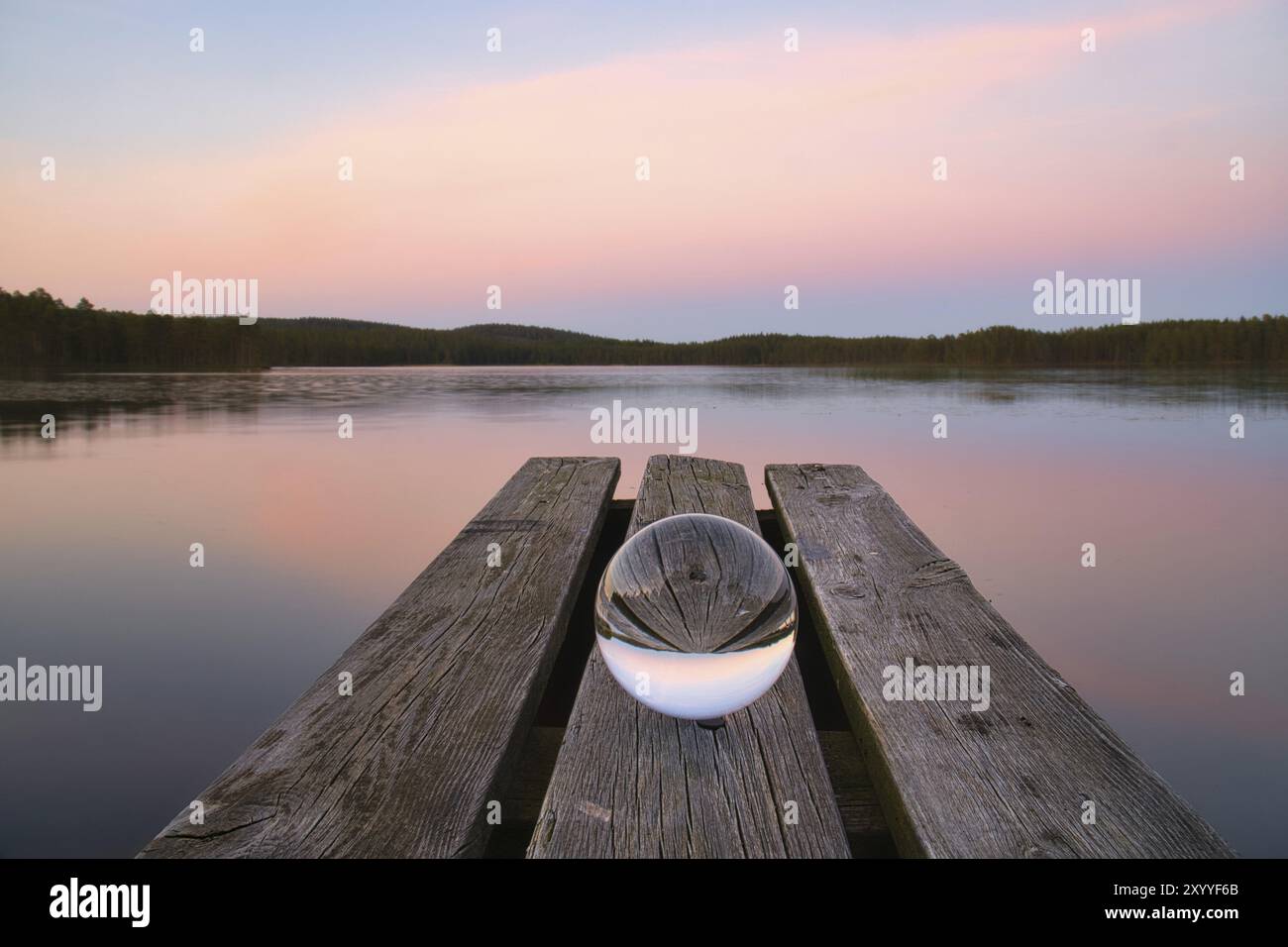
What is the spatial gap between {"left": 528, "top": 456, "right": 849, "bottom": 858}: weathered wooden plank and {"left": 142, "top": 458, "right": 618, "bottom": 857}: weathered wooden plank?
17cm

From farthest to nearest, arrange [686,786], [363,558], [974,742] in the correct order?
[363,558] → [974,742] → [686,786]

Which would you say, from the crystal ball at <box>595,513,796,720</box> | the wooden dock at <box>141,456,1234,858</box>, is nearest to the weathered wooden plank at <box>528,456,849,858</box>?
the wooden dock at <box>141,456,1234,858</box>

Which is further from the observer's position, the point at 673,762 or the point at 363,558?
the point at 363,558

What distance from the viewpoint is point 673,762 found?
1.57 metres

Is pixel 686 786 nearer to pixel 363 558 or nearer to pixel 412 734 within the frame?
pixel 412 734

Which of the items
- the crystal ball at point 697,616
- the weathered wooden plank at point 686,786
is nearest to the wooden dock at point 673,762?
the weathered wooden plank at point 686,786

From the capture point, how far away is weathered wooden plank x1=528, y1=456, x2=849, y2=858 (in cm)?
135

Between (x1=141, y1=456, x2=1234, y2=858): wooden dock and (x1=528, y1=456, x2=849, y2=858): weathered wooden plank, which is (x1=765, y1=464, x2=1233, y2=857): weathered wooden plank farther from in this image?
(x1=528, y1=456, x2=849, y2=858): weathered wooden plank

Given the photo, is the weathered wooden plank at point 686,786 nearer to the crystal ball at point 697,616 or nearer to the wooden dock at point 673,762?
the wooden dock at point 673,762

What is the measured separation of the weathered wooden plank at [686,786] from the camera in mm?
1350

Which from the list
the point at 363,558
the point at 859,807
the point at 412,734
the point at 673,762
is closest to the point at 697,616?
the point at 673,762

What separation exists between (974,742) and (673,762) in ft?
2.21

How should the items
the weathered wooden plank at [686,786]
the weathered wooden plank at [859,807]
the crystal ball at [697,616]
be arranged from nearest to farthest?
the weathered wooden plank at [686,786] < the crystal ball at [697,616] < the weathered wooden plank at [859,807]
